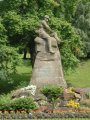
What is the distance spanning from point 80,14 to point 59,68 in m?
25.7

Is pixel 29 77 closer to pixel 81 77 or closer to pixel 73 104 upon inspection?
pixel 81 77

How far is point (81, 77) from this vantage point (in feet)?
154

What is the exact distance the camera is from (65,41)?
3678 centimetres

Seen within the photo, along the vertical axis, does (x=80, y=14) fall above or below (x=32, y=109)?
→ above

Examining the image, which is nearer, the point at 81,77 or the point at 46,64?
the point at 46,64

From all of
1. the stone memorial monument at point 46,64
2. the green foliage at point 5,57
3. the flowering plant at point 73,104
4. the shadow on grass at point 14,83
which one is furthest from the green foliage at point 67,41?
the flowering plant at point 73,104

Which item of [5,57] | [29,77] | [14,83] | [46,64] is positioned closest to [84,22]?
[29,77]

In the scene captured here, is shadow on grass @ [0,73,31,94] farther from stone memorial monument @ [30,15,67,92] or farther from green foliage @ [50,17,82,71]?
stone memorial monument @ [30,15,67,92]

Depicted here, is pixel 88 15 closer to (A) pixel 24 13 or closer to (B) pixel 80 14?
(B) pixel 80 14

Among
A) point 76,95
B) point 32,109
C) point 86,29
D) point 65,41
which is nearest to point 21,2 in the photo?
point 65,41

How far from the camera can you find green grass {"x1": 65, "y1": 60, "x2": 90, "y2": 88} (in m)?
42.9

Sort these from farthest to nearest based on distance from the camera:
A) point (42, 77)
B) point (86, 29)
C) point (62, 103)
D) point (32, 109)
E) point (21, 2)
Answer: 1. point (86, 29)
2. point (21, 2)
3. point (42, 77)
4. point (62, 103)
5. point (32, 109)

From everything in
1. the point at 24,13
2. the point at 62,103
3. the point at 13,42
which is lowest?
the point at 62,103

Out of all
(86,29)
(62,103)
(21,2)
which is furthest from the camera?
(86,29)
